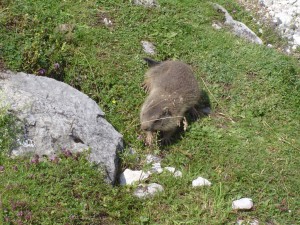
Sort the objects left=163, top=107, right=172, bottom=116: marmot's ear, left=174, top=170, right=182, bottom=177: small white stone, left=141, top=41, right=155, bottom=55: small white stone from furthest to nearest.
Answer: left=141, top=41, right=155, bottom=55: small white stone → left=163, top=107, right=172, bottom=116: marmot's ear → left=174, top=170, right=182, bottom=177: small white stone

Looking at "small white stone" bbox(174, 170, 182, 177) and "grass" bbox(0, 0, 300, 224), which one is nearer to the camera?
"grass" bbox(0, 0, 300, 224)

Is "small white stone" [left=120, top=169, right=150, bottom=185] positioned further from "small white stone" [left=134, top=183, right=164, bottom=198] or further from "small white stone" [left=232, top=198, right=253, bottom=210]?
"small white stone" [left=232, top=198, right=253, bottom=210]

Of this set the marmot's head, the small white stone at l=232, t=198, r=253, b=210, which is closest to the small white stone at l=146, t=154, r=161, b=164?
the marmot's head

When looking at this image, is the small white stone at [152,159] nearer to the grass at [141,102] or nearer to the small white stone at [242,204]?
the grass at [141,102]

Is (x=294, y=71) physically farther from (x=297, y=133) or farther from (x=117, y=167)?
(x=117, y=167)

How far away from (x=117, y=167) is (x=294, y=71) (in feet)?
13.9

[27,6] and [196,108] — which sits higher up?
[27,6]

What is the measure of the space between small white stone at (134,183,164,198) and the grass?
9 centimetres

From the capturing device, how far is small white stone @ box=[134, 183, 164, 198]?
582cm

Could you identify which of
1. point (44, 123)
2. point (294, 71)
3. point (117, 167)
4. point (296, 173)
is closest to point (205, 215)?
point (117, 167)

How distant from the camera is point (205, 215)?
5629mm

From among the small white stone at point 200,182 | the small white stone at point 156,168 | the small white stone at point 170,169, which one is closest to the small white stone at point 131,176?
the small white stone at point 156,168

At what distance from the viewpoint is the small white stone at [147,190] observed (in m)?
5.82

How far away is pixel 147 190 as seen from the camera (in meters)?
5.90
